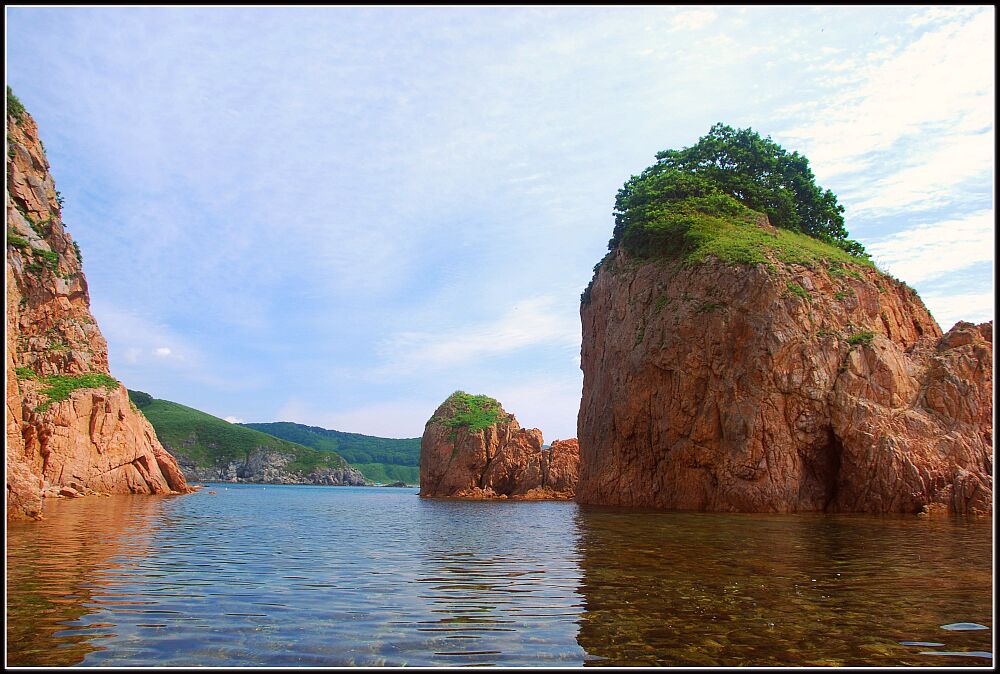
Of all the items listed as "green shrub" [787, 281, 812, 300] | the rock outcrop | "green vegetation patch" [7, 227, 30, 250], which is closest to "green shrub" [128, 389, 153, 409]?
the rock outcrop

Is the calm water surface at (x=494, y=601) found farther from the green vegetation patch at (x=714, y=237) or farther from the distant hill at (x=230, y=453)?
the distant hill at (x=230, y=453)

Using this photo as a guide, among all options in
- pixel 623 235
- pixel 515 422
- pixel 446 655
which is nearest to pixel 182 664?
pixel 446 655

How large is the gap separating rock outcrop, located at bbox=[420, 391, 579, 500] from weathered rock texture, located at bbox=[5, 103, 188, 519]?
25377 millimetres

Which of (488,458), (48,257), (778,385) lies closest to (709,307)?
(778,385)

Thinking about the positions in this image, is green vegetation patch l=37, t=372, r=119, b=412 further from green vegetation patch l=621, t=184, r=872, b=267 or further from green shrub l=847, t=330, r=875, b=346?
green shrub l=847, t=330, r=875, b=346

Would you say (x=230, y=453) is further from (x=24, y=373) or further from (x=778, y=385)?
(x=778, y=385)

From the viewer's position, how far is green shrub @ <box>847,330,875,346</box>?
33272mm

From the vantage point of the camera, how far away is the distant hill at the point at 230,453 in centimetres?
15838

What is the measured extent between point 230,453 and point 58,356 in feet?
424

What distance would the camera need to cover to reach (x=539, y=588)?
10.1 m

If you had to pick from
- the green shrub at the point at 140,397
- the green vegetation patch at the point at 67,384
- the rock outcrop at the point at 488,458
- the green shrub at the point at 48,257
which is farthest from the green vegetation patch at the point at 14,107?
the green shrub at the point at 140,397

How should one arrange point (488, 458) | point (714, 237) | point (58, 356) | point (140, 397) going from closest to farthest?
point (714, 237), point (58, 356), point (488, 458), point (140, 397)

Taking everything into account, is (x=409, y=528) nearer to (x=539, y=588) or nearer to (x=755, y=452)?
(x=539, y=588)

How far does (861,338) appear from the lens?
33.5 m
